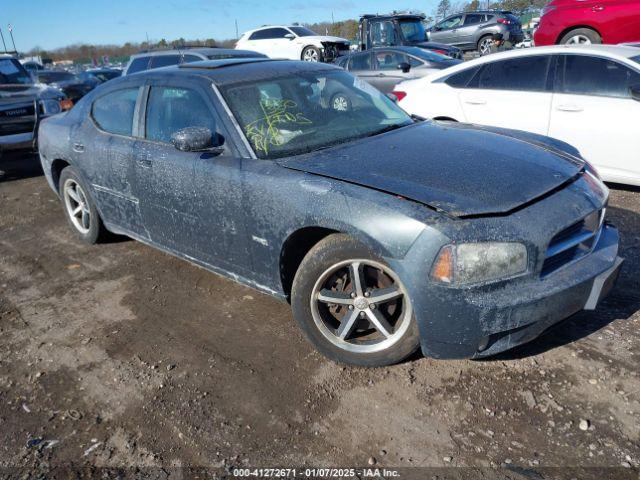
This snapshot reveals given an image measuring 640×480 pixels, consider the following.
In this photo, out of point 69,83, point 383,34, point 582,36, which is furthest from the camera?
point 69,83

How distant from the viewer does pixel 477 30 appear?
21.2 meters

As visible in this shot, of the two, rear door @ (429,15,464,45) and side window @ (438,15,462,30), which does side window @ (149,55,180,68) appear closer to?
rear door @ (429,15,464,45)

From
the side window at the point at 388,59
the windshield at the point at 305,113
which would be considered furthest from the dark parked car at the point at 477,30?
the windshield at the point at 305,113

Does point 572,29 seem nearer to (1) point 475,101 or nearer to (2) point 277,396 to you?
(1) point 475,101

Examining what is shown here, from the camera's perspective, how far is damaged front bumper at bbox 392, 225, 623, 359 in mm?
2484

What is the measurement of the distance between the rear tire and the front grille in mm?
8252

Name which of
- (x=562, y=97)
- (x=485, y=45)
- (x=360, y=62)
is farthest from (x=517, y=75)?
(x=485, y=45)

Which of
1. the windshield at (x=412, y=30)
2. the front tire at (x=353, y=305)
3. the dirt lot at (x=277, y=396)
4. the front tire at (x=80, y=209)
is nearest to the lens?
the dirt lot at (x=277, y=396)

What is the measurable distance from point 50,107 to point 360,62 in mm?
6428

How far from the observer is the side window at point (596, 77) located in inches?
208

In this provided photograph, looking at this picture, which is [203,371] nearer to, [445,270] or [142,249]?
[445,270]

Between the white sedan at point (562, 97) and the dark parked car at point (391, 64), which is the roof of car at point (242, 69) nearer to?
the white sedan at point (562, 97)

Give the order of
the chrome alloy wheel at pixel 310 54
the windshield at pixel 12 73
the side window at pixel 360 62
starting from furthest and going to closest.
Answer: the chrome alloy wheel at pixel 310 54
the side window at pixel 360 62
the windshield at pixel 12 73

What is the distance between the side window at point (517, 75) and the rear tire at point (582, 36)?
184 inches
